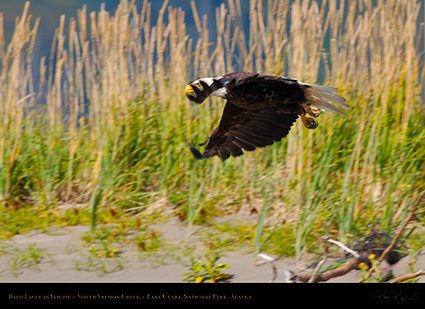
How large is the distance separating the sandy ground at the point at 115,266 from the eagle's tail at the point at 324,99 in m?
1.00

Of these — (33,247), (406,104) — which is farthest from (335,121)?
(33,247)

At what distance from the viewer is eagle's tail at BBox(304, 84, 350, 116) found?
3039mm

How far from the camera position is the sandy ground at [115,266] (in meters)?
3.26

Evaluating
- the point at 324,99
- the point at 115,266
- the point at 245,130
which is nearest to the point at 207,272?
the point at 115,266

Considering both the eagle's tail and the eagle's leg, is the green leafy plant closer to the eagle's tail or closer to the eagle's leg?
the eagle's leg

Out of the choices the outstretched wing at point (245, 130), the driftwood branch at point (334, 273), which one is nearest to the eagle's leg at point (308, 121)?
the outstretched wing at point (245, 130)

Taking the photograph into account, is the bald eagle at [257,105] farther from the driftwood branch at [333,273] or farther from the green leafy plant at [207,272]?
the driftwood branch at [333,273]

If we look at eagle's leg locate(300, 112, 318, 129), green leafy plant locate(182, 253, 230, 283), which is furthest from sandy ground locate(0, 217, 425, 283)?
eagle's leg locate(300, 112, 318, 129)

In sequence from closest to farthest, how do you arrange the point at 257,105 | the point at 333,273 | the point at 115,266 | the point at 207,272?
the point at 257,105, the point at 333,273, the point at 207,272, the point at 115,266

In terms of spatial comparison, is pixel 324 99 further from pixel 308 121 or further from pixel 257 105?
pixel 257 105

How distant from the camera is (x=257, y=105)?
2.88 m

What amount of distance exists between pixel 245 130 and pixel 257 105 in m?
0.58

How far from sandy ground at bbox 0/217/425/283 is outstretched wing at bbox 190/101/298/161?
698 mm

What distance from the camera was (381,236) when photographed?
331cm
